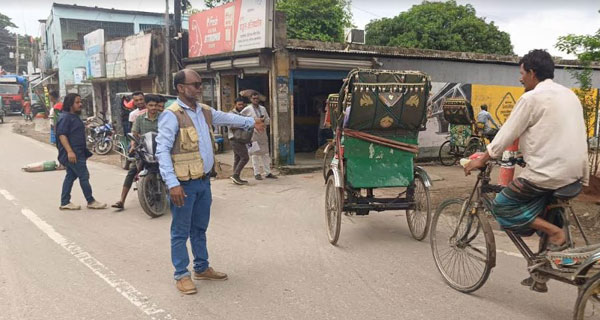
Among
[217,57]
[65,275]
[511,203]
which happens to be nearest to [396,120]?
[511,203]

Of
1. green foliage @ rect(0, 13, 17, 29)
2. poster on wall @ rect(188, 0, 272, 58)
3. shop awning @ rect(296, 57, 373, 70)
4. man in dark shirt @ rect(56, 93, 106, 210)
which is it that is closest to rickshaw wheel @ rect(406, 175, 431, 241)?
man in dark shirt @ rect(56, 93, 106, 210)

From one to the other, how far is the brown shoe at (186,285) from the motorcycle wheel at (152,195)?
112 inches

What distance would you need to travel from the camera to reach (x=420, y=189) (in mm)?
5488

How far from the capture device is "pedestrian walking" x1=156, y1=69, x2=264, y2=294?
3.75 metres

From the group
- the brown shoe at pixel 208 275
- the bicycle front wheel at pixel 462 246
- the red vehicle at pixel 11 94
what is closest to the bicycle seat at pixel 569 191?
the bicycle front wheel at pixel 462 246

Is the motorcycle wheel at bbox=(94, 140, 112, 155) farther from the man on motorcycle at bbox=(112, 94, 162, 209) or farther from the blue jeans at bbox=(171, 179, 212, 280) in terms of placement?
the blue jeans at bbox=(171, 179, 212, 280)

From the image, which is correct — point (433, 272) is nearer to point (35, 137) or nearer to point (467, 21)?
point (35, 137)

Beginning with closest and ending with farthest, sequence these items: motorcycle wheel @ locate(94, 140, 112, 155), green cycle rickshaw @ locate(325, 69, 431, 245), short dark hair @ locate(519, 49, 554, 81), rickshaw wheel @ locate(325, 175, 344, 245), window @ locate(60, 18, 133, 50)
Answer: short dark hair @ locate(519, 49, 554, 81) → rickshaw wheel @ locate(325, 175, 344, 245) → green cycle rickshaw @ locate(325, 69, 431, 245) → motorcycle wheel @ locate(94, 140, 112, 155) → window @ locate(60, 18, 133, 50)

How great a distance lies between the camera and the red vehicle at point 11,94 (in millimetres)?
37969

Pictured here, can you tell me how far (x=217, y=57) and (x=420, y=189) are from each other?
354 inches

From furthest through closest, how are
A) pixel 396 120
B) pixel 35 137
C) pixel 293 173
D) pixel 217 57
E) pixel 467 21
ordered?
pixel 467 21 < pixel 35 137 < pixel 217 57 < pixel 293 173 < pixel 396 120

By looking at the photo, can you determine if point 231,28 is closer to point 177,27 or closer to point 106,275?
point 177,27

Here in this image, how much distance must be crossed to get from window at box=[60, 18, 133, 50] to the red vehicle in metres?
10.4

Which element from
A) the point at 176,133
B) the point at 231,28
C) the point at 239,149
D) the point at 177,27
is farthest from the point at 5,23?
the point at 176,133
